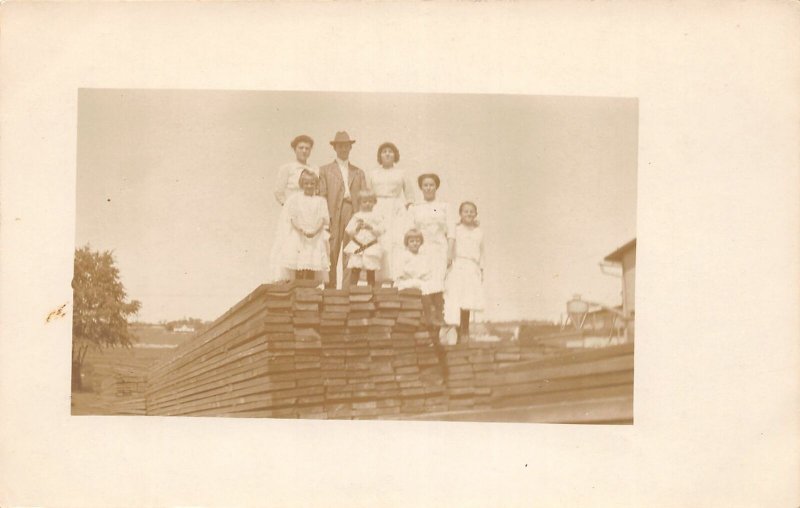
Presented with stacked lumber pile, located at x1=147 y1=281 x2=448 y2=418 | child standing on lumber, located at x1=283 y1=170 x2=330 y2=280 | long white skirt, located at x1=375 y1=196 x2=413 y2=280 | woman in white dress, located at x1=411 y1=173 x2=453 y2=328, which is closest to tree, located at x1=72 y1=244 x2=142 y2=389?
stacked lumber pile, located at x1=147 y1=281 x2=448 y2=418

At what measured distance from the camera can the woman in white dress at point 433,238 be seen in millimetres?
5090

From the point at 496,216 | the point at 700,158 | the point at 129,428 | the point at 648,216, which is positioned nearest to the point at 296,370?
the point at 129,428

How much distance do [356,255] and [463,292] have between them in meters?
0.73

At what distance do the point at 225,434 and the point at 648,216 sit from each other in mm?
2955

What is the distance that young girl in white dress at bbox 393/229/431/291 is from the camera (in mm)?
5094

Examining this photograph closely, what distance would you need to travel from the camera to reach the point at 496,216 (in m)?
5.07

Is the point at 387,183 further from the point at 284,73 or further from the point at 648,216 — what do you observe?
the point at 648,216

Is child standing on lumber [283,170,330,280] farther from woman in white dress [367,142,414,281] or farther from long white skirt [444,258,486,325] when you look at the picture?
long white skirt [444,258,486,325]

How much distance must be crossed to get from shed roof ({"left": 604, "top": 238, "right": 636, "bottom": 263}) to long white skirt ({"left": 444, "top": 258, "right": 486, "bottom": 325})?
811mm

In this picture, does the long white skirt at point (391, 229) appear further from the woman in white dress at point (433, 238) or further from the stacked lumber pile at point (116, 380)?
the stacked lumber pile at point (116, 380)

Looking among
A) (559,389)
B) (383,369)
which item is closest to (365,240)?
(383,369)

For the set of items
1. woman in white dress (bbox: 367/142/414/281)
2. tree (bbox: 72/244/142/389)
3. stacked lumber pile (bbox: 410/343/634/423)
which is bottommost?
stacked lumber pile (bbox: 410/343/634/423)

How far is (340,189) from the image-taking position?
5.18 metres

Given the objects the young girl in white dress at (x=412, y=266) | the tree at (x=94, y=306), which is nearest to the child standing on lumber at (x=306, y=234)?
the young girl in white dress at (x=412, y=266)
